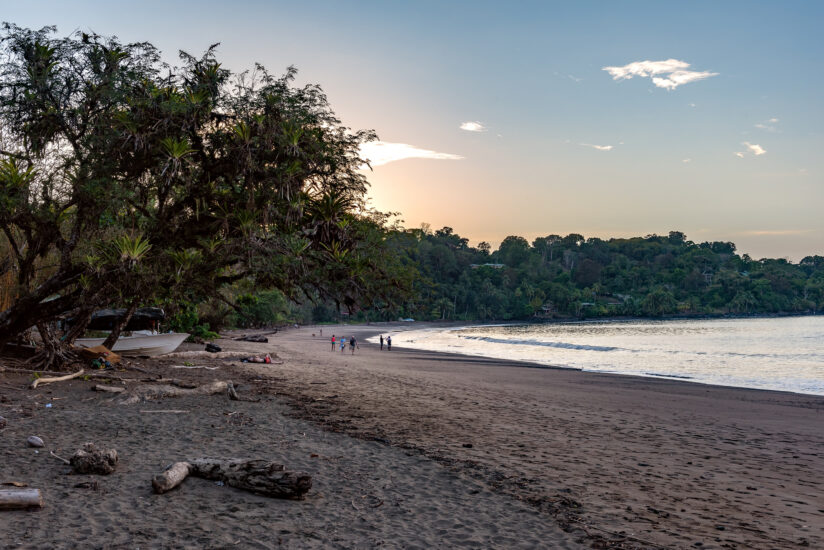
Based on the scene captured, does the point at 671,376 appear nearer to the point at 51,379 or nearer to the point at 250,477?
the point at 250,477

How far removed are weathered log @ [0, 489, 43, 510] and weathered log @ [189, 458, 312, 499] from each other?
151 centimetres

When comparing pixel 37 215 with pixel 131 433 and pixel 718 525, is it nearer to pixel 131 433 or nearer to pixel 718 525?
pixel 131 433

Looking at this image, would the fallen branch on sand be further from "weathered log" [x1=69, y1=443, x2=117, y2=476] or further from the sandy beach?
the sandy beach

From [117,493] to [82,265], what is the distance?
864 cm

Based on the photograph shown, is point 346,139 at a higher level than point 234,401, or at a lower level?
higher

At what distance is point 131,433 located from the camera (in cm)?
787

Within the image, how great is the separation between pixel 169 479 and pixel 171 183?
791cm

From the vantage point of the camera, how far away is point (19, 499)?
15.8ft

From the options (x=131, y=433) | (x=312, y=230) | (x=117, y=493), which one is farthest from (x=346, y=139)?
(x=117, y=493)

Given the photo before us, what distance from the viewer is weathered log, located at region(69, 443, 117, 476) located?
19.4ft

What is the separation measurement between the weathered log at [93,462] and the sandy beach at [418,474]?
13 cm

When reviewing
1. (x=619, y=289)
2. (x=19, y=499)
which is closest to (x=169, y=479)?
(x=19, y=499)

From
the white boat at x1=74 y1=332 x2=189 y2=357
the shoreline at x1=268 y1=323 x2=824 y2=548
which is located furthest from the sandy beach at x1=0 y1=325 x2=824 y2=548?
the white boat at x1=74 y1=332 x2=189 y2=357

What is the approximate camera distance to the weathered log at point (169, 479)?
18.0 ft
